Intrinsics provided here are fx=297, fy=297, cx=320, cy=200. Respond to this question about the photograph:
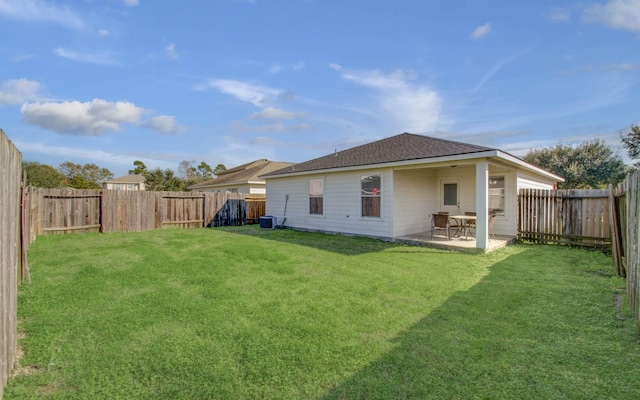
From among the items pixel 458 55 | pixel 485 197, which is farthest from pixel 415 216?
pixel 458 55

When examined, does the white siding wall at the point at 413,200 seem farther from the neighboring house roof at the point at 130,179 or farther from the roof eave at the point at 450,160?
the neighboring house roof at the point at 130,179

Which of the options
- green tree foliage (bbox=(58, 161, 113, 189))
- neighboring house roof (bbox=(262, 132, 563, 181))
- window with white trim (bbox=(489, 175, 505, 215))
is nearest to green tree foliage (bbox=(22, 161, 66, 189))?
green tree foliage (bbox=(58, 161, 113, 189))

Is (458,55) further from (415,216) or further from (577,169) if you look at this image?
(577,169)

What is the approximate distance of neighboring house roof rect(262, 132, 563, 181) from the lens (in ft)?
27.9

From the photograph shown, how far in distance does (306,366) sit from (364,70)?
1370 centimetres

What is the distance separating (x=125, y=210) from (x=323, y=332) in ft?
42.1

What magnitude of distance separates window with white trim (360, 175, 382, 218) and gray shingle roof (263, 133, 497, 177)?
26.1 inches

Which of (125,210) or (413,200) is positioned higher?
(413,200)

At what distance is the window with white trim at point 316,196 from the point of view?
41.8ft

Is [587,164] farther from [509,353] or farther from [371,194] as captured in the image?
[509,353]

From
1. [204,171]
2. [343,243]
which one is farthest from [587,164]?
Result: [204,171]

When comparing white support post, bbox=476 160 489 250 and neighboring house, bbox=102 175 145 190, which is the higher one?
neighboring house, bbox=102 175 145 190

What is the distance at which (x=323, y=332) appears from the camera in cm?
337

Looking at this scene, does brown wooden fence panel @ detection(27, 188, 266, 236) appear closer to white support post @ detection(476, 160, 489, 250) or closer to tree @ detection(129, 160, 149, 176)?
white support post @ detection(476, 160, 489, 250)
